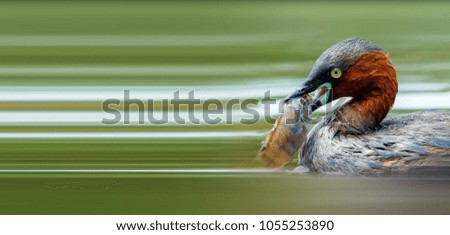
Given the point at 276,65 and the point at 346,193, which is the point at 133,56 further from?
the point at 346,193

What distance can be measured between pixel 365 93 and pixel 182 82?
759 millimetres

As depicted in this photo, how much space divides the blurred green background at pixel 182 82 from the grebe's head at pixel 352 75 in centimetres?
10

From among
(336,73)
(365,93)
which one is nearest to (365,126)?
(365,93)

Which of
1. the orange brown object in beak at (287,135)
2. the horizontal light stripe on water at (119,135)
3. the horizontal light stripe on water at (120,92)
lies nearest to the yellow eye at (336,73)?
the orange brown object in beak at (287,135)

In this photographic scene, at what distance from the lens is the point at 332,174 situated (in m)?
2.55

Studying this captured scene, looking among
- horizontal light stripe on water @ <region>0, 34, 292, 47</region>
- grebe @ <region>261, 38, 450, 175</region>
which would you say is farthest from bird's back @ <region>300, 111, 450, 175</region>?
horizontal light stripe on water @ <region>0, 34, 292, 47</region>

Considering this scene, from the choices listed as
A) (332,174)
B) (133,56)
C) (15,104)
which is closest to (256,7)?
(133,56)

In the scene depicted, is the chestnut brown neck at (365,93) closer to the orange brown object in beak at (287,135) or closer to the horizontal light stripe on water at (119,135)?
the orange brown object in beak at (287,135)

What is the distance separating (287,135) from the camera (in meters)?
2.67

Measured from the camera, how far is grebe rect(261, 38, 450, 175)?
2.49 m

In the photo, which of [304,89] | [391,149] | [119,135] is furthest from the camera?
[119,135]

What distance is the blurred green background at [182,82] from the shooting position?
2.67 m

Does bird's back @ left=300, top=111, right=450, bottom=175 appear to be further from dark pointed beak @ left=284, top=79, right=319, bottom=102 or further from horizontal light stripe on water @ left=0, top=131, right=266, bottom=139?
horizontal light stripe on water @ left=0, top=131, right=266, bottom=139

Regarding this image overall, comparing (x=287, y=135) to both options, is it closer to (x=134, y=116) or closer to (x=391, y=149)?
(x=391, y=149)
